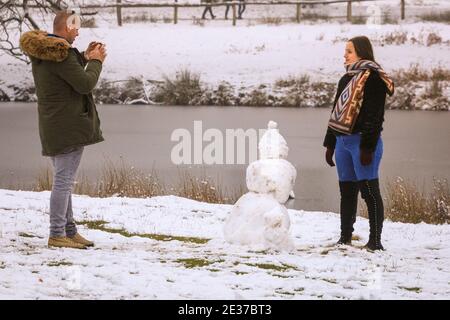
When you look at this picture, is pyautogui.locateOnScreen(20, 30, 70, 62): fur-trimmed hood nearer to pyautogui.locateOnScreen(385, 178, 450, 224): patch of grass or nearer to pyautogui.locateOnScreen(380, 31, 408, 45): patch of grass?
pyautogui.locateOnScreen(385, 178, 450, 224): patch of grass

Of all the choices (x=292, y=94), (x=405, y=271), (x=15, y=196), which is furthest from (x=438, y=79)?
(x=405, y=271)

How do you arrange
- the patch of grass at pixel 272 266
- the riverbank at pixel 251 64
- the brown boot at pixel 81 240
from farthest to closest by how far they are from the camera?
1. the riverbank at pixel 251 64
2. the brown boot at pixel 81 240
3. the patch of grass at pixel 272 266

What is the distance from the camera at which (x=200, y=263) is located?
222 inches

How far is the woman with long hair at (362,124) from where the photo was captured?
5.95 meters

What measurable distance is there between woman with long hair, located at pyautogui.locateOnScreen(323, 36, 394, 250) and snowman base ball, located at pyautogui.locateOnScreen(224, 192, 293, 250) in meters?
0.59

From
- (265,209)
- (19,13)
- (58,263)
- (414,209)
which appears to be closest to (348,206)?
(265,209)

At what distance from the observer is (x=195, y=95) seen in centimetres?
2755

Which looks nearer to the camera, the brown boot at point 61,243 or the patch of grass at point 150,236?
the brown boot at point 61,243

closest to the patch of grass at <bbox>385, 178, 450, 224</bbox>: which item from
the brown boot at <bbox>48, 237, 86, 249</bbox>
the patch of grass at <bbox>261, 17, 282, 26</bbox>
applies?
the brown boot at <bbox>48, 237, 86, 249</bbox>

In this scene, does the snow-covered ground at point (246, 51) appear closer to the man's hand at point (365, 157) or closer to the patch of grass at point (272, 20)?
the patch of grass at point (272, 20)

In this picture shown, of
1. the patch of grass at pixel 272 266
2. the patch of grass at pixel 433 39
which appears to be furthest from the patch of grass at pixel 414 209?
the patch of grass at pixel 433 39

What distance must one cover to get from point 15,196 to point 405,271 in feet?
15.6

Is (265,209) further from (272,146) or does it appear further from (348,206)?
(348,206)

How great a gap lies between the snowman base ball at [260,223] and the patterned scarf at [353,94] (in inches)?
28.9
